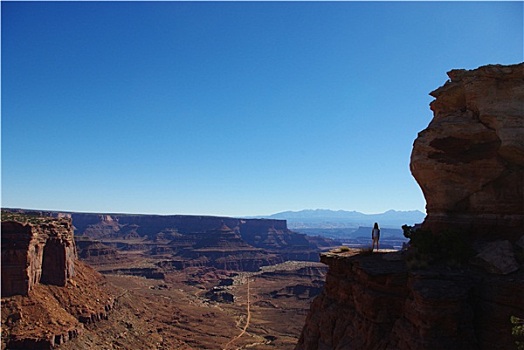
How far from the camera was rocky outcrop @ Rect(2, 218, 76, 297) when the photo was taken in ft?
152

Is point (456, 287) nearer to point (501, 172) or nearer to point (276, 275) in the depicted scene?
point (501, 172)

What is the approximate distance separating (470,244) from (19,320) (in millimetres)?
44580

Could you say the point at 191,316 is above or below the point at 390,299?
below

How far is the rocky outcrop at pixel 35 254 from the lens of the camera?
4622cm

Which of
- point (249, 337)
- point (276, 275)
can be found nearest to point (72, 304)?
point (249, 337)

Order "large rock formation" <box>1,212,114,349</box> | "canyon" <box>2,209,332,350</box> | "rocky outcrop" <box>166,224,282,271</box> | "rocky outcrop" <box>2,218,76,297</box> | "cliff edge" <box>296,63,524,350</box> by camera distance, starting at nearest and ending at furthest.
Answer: "cliff edge" <box>296,63,524,350</box>, "large rock formation" <box>1,212,114,349</box>, "canyon" <box>2,209,332,350</box>, "rocky outcrop" <box>2,218,76,297</box>, "rocky outcrop" <box>166,224,282,271</box>

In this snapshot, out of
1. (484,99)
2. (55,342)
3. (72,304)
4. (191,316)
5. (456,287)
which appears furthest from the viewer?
(191,316)

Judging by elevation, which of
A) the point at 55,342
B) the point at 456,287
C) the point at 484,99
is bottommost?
the point at 55,342

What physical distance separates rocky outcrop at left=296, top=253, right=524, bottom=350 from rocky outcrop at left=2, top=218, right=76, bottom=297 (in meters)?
40.9

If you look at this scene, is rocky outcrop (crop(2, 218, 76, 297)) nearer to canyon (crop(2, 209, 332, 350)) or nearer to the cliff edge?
canyon (crop(2, 209, 332, 350))

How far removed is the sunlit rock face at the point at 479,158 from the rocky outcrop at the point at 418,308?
11.5 ft

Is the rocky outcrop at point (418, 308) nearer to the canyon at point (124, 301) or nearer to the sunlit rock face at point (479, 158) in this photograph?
the sunlit rock face at point (479, 158)

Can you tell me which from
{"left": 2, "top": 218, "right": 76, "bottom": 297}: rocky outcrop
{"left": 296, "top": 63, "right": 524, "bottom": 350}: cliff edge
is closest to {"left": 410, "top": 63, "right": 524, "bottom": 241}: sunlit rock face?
{"left": 296, "top": 63, "right": 524, "bottom": 350}: cliff edge

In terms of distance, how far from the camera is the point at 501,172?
723 inches
